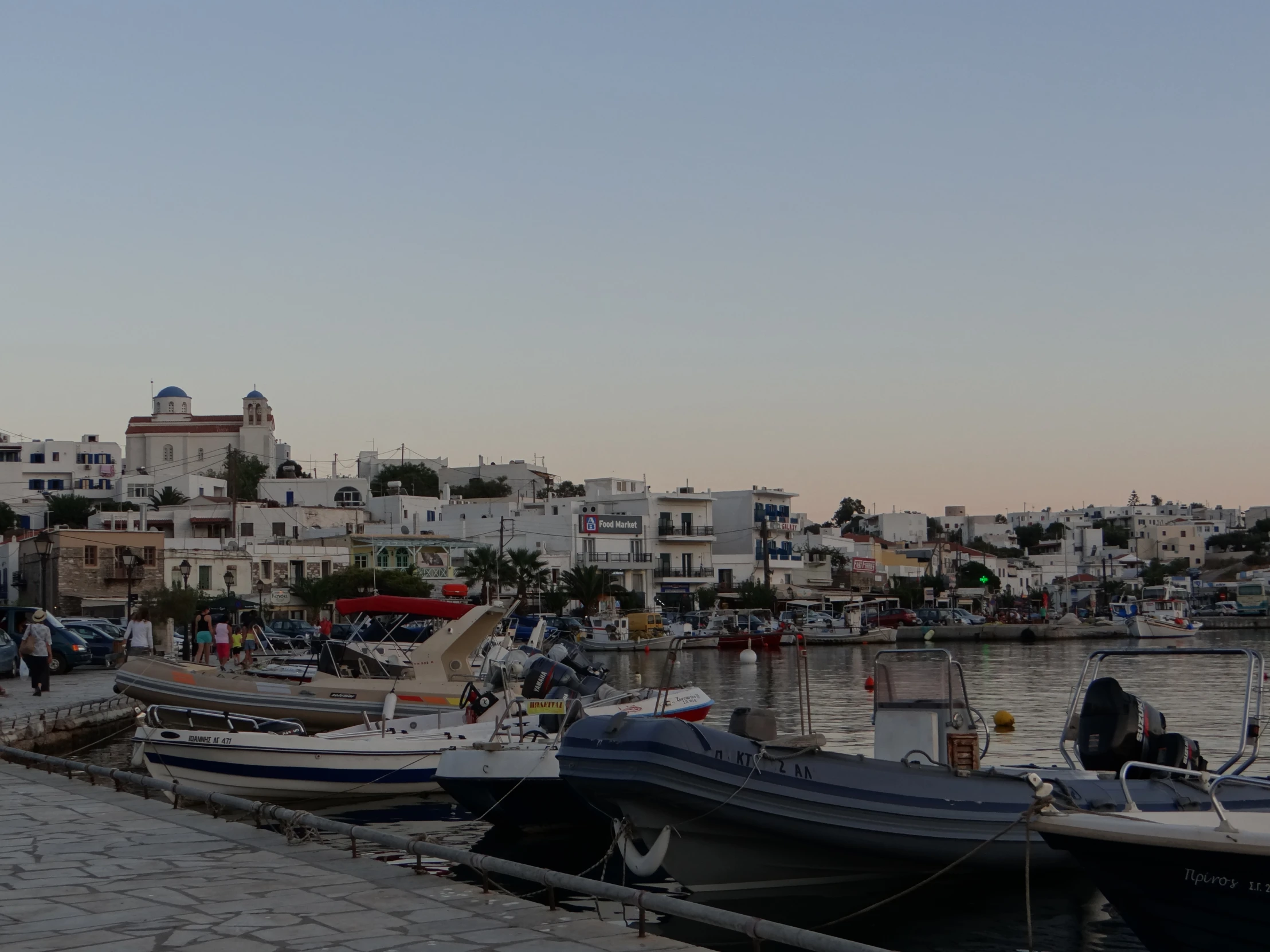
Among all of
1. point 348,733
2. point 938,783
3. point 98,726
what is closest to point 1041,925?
point 938,783

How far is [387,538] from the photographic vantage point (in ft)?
288

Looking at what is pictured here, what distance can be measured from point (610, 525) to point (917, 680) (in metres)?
84.3

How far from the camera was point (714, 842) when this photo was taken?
12.3m

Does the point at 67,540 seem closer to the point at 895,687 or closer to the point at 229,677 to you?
the point at 229,677

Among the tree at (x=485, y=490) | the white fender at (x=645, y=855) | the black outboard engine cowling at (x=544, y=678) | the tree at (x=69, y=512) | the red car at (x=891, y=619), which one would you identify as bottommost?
the red car at (x=891, y=619)

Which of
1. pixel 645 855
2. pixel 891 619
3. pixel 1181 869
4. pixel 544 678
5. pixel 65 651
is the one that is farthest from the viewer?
pixel 891 619

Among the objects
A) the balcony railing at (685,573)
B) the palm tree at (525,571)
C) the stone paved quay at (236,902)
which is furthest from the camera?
the balcony railing at (685,573)

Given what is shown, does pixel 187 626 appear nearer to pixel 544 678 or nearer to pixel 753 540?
pixel 544 678

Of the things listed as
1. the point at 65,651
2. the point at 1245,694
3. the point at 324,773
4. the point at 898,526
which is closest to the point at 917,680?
the point at 1245,694

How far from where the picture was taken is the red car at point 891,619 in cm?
8900

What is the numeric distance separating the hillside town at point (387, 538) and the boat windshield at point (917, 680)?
37.1 m

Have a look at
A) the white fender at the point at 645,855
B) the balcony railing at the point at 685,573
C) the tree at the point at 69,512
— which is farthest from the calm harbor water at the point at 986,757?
the tree at the point at 69,512

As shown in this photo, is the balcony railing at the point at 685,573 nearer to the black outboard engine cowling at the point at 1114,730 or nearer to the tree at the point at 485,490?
the tree at the point at 485,490

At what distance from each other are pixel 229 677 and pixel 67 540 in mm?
45738
